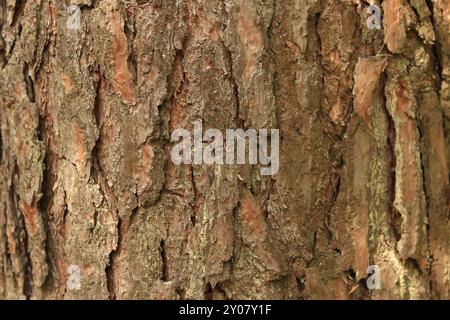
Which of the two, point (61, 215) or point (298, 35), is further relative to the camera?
point (61, 215)

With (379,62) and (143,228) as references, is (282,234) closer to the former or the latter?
(143,228)

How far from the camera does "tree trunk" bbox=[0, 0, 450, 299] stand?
4.37 feet

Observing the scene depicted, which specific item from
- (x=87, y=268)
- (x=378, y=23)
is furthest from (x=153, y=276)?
(x=378, y=23)

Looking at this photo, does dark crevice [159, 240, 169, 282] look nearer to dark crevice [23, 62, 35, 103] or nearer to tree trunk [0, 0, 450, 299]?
tree trunk [0, 0, 450, 299]

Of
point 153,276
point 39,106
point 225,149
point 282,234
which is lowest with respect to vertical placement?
point 153,276

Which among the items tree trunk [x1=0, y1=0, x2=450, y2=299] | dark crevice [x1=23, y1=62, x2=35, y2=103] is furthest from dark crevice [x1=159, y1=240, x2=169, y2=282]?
dark crevice [x1=23, y1=62, x2=35, y2=103]

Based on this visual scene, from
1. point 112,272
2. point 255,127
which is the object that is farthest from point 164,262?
point 255,127

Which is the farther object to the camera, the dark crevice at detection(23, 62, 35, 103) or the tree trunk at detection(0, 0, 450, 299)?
the dark crevice at detection(23, 62, 35, 103)

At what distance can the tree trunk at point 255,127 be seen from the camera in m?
1.33

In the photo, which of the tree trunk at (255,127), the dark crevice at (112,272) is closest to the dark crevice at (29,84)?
the tree trunk at (255,127)

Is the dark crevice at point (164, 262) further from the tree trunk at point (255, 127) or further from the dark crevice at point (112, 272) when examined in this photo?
the dark crevice at point (112, 272)

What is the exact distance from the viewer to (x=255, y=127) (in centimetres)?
134

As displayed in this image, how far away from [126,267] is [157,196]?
0.65 ft

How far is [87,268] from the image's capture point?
1.43 metres
